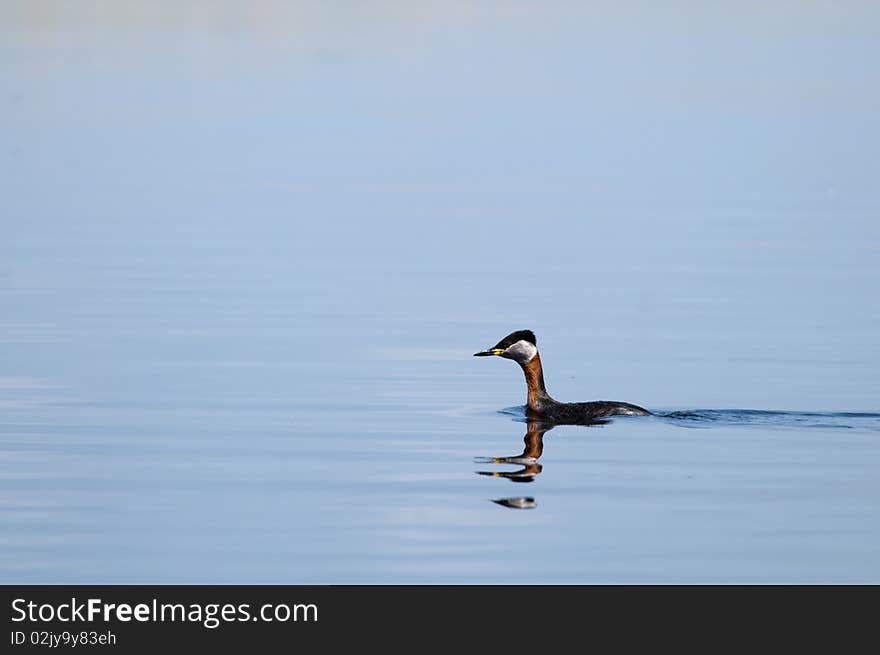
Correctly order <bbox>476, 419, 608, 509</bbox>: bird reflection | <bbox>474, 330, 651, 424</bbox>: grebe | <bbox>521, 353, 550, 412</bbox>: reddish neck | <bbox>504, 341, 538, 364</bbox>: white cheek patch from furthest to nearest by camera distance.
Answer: <bbox>504, 341, 538, 364</bbox>: white cheek patch, <bbox>521, 353, 550, 412</bbox>: reddish neck, <bbox>474, 330, 651, 424</bbox>: grebe, <bbox>476, 419, 608, 509</bbox>: bird reflection

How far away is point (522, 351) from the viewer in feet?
68.3

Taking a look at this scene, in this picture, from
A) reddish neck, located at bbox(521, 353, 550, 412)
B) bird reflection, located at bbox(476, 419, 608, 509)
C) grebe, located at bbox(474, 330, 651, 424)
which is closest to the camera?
bird reflection, located at bbox(476, 419, 608, 509)

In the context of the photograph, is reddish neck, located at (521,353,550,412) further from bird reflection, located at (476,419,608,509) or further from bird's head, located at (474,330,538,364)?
bird reflection, located at (476,419,608,509)

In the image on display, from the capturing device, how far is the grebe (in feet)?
63.6

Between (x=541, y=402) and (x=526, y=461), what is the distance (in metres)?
3.39

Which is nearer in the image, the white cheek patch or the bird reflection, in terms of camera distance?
the bird reflection

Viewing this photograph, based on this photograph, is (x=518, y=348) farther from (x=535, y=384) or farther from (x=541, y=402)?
(x=541, y=402)

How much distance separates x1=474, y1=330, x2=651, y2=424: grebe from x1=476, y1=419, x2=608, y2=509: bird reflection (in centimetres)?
16

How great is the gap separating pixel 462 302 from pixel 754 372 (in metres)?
6.95

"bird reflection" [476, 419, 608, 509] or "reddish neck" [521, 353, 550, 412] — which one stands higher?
"reddish neck" [521, 353, 550, 412]

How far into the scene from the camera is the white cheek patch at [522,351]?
2078 centimetres

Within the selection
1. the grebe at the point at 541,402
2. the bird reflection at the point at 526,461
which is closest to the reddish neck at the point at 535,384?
the grebe at the point at 541,402

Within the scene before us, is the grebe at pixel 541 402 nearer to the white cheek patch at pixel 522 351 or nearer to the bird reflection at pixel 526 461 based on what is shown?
the white cheek patch at pixel 522 351

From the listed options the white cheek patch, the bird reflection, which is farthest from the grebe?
the bird reflection
